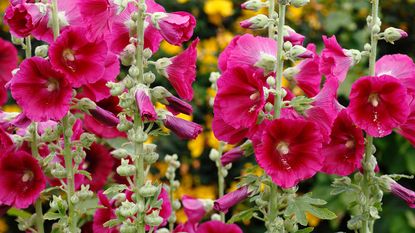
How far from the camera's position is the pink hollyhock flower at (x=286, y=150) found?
1.73 metres

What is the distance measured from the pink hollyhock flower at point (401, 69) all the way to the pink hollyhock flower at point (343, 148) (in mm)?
154

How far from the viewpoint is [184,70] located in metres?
1.87

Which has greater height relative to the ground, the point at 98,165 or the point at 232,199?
the point at 232,199

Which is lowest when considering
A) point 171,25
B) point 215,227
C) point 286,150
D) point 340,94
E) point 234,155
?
point 340,94

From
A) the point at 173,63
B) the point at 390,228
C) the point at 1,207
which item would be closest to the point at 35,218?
the point at 1,207

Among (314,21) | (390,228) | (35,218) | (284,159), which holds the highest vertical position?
(284,159)

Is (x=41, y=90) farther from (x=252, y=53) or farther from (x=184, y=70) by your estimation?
(x=252, y=53)

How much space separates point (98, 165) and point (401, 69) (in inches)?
37.7

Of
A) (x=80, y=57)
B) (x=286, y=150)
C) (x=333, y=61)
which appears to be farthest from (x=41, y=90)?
(x=333, y=61)

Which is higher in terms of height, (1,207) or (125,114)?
(125,114)

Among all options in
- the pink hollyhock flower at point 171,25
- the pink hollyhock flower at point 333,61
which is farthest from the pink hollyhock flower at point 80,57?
the pink hollyhock flower at point 333,61

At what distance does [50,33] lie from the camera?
1.91 metres

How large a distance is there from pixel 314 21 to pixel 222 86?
3.15m

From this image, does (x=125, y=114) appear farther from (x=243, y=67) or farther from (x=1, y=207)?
(x=1, y=207)
